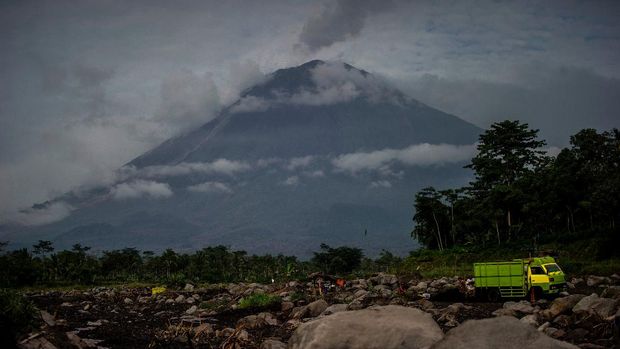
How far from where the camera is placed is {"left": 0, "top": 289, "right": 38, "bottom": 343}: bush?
36.4 feet

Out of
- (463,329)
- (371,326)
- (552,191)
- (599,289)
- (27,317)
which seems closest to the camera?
(463,329)

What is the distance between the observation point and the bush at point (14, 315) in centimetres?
1110

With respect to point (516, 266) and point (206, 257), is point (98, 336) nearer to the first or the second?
point (516, 266)

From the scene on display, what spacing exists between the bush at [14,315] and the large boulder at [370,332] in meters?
6.19

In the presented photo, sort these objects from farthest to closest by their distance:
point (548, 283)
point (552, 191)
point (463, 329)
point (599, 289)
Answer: point (552, 191) < point (599, 289) < point (548, 283) < point (463, 329)

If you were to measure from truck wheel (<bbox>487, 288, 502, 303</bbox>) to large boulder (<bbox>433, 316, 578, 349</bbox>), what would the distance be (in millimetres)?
15434

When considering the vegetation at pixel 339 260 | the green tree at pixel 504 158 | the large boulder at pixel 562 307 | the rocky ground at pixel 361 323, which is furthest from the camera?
the vegetation at pixel 339 260

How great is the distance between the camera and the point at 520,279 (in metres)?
22.4

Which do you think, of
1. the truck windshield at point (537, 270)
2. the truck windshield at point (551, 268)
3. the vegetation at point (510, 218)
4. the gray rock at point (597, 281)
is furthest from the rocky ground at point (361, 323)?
the vegetation at point (510, 218)

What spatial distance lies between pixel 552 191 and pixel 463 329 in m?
46.7

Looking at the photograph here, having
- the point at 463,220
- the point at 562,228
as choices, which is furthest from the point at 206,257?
the point at 562,228

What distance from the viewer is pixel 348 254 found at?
10375cm

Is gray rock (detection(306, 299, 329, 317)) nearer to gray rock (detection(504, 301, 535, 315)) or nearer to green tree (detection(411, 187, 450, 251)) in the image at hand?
gray rock (detection(504, 301, 535, 315))

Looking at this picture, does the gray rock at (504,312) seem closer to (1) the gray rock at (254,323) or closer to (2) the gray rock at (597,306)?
(2) the gray rock at (597,306)
